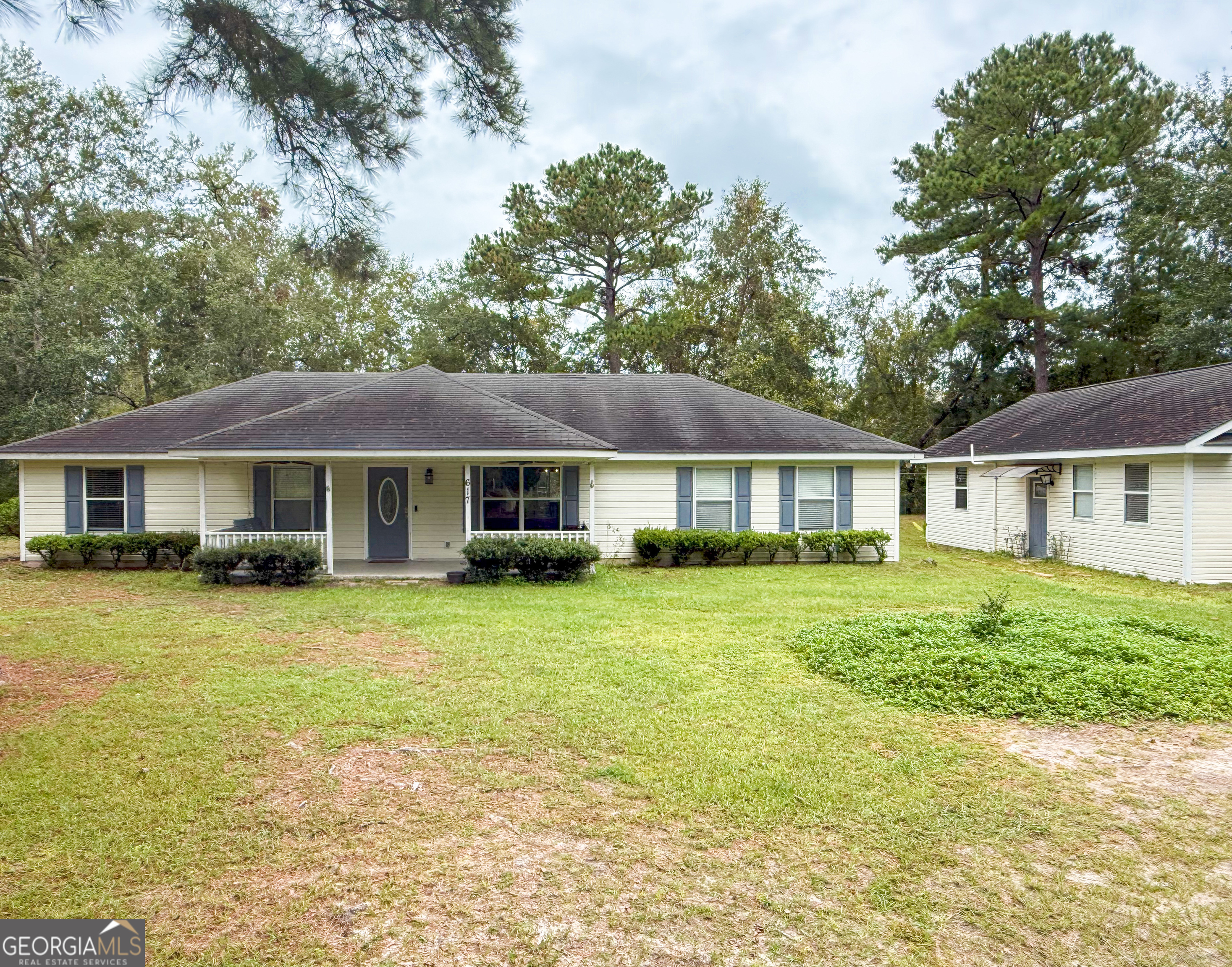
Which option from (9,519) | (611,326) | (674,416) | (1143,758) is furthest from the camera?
(611,326)

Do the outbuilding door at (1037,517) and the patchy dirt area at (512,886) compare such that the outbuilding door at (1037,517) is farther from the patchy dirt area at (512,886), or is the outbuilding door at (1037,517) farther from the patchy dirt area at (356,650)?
the patchy dirt area at (512,886)

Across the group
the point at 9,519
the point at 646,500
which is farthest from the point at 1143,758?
the point at 9,519

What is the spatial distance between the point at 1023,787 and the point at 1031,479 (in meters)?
14.5

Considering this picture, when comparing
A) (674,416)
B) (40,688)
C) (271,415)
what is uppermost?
(674,416)

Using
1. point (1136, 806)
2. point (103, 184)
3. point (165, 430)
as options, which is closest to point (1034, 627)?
point (1136, 806)

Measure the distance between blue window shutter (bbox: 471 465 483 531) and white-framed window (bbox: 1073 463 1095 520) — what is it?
13.0 m

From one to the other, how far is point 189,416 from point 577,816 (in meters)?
15.5

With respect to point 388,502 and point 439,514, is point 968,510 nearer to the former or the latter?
point 439,514

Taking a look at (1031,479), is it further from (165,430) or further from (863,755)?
(165,430)

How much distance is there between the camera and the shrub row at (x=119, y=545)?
1388cm

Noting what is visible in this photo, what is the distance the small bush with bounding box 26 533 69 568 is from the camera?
13828mm

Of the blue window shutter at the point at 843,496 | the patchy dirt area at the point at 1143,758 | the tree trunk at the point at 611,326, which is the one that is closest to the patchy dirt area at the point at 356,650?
the patchy dirt area at the point at 1143,758

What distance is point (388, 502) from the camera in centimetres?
1441

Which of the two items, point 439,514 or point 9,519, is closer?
point 439,514
